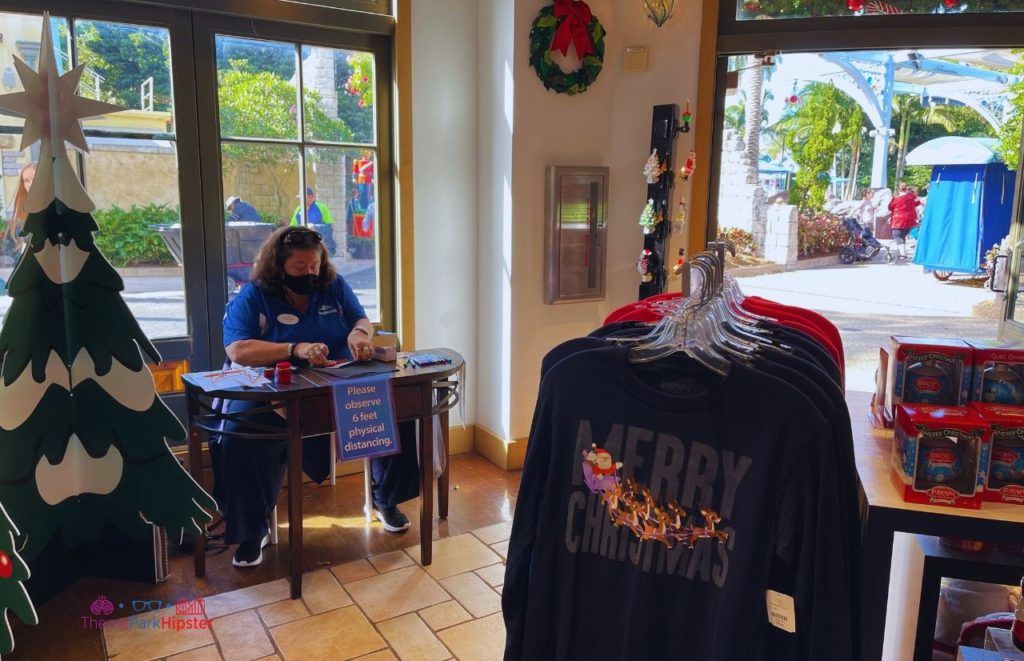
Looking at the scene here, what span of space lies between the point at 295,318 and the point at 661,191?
6.08 ft

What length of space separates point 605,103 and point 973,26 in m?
1.65


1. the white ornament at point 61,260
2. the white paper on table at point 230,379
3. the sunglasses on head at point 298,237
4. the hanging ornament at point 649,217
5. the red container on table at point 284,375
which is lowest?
the white paper on table at point 230,379

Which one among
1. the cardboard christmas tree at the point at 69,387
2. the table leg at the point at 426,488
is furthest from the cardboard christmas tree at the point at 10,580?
the table leg at the point at 426,488

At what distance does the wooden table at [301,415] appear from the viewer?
2539 mm

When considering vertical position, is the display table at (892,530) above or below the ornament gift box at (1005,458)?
below

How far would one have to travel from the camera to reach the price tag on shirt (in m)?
1.25

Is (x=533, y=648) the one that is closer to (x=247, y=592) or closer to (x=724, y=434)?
(x=724, y=434)

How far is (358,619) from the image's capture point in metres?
2.52

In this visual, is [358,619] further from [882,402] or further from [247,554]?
[882,402]

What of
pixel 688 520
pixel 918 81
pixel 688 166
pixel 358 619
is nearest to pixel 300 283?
pixel 358 619

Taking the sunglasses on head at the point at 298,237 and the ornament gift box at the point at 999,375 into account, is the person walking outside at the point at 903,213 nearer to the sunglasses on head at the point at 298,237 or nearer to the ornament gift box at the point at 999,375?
the ornament gift box at the point at 999,375

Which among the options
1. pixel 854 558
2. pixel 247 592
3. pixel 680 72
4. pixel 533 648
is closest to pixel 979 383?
pixel 854 558

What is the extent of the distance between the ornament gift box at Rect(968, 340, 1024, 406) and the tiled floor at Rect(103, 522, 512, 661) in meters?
1.60

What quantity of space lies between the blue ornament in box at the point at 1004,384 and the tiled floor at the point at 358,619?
5.27 feet
